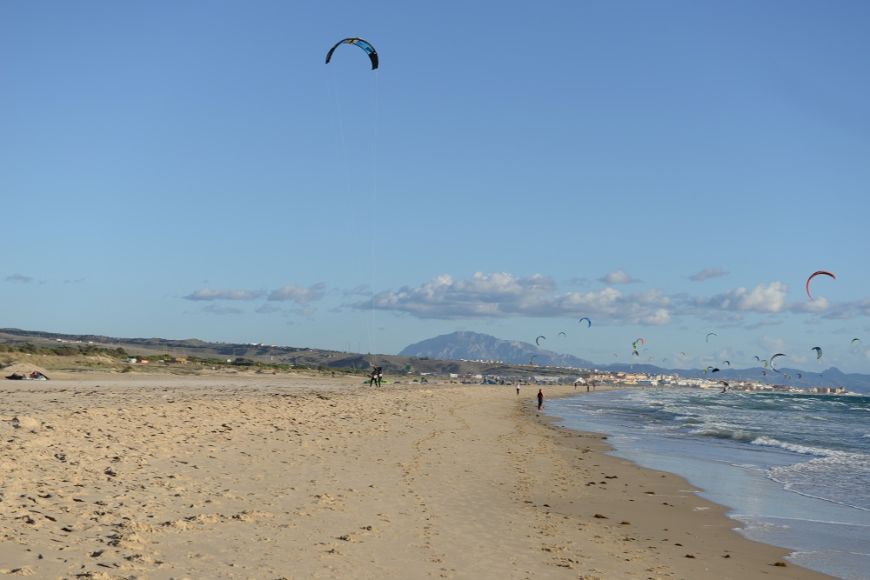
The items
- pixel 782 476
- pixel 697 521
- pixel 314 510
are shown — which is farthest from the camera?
pixel 782 476

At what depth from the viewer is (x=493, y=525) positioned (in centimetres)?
1082

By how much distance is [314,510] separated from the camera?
1041 centimetres

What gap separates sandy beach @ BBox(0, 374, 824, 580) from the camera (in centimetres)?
787

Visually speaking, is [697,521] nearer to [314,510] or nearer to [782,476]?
[314,510]

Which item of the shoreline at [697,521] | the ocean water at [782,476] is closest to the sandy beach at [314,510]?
the shoreline at [697,521]

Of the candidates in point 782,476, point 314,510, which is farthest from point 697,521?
point 782,476

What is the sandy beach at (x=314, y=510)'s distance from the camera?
787cm

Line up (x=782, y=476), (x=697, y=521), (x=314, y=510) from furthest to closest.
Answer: (x=782, y=476) < (x=697, y=521) < (x=314, y=510)

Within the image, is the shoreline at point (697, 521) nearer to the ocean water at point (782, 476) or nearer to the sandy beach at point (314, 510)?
the sandy beach at point (314, 510)

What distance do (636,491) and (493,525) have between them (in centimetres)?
592

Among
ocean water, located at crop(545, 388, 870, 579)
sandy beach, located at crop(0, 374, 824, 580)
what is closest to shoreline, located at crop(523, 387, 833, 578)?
sandy beach, located at crop(0, 374, 824, 580)

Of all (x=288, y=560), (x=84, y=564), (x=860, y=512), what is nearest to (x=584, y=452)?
(x=860, y=512)

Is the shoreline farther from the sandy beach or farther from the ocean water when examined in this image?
the ocean water

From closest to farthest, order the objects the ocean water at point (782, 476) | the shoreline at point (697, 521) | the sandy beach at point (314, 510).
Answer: the sandy beach at point (314, 510)
the shoreline at point (697, 521)
the ocean water at point (782, 476)
